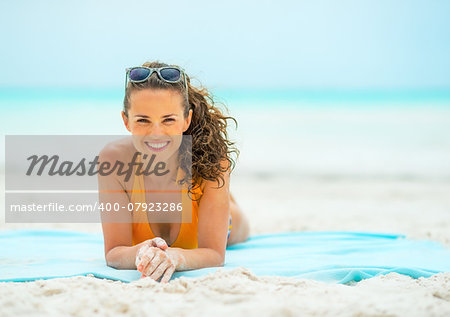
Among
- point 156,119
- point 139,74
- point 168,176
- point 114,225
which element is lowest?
point 114,225

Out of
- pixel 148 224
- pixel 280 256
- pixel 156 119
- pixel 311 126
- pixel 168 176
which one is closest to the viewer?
pixel 156 119

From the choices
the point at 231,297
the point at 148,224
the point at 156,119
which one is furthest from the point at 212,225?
the point at 231,297

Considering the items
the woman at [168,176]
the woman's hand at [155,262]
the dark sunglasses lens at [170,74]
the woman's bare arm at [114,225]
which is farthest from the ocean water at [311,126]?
the woman's hand at [155,262]

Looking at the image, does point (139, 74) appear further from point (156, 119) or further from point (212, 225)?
point (212, 225)

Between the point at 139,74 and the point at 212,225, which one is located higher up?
the point at 139,74

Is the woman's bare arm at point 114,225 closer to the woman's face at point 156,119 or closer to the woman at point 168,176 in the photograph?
the woman at point 168,176

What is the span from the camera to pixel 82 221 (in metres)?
5.61

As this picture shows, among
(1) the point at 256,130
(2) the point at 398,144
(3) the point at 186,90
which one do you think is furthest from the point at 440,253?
(1) the point at 256,130

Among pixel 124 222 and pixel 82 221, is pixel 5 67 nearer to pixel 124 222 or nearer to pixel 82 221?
pixel 82 221

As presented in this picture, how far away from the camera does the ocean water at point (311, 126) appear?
9469mm

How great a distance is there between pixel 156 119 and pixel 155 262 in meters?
0.78

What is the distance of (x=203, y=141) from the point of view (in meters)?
2.99

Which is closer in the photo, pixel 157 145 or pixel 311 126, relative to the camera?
pixel 157 145

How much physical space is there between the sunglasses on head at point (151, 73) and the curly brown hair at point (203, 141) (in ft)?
0.17
